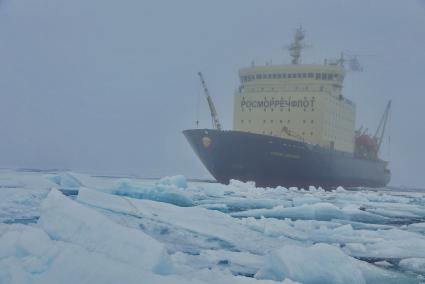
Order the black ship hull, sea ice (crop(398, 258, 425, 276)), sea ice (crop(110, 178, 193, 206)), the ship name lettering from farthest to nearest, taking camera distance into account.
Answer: the ship name lettering, the black ship hull, sea ice (crop(110, 178, 193, 206)), sea ice (crop(398, 258, 425, 276))

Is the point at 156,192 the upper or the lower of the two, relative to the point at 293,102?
lower

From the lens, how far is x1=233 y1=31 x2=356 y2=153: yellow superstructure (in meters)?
17.3

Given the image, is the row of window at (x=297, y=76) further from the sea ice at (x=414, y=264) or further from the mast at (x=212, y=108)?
the sea ice at (x=414, y=264)

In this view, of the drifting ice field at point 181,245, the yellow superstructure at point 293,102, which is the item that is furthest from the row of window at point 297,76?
the drifting ice field at point 181,245

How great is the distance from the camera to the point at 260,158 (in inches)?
611

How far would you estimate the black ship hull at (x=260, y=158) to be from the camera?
15.5 m

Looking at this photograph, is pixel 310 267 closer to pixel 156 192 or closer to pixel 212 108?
pixel 156 192

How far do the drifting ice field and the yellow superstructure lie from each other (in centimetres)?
893

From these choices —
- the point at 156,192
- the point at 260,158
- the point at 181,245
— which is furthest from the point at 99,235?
the point at 260,158

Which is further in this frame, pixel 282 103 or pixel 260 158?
pixel 282 103

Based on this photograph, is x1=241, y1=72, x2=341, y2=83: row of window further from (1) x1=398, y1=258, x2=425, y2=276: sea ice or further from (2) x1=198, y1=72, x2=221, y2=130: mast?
(1) x1=398, y1=258, x2=425, y2=276: sea ice

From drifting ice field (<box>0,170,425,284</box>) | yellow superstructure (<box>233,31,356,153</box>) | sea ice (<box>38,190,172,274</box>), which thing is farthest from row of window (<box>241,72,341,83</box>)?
sea ice (<box>38,190,172,274</box>)

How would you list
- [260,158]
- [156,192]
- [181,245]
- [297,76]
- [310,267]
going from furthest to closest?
[297,76] → [260,158] → [156,192] → [181,245] → [310,267]

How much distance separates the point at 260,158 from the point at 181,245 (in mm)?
10329
